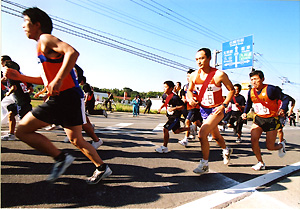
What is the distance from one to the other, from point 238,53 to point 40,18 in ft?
58.6

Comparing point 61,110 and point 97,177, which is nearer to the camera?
point 61,110

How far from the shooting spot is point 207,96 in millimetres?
3178

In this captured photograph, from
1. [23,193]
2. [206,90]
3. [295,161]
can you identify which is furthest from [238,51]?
[23,193]

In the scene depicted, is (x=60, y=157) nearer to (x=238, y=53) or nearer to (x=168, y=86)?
(x=168, y=86)

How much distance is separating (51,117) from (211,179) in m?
2.45

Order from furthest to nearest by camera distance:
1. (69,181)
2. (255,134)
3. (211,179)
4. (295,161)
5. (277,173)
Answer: (295,161) → (255,134) → (277,173) → (211,179) → (69,181)

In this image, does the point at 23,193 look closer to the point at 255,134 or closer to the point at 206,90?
the point at 206,90

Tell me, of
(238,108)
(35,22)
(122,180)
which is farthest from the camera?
(238,108)

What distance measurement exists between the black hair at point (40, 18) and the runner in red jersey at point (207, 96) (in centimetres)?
227

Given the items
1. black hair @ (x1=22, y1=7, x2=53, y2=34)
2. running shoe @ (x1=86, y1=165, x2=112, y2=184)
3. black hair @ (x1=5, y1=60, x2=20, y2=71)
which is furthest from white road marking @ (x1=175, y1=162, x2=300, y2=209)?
black hair @ (x1=5, y1=60, x2=20, y2=71)

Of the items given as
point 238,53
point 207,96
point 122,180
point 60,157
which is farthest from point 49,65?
point 238,53

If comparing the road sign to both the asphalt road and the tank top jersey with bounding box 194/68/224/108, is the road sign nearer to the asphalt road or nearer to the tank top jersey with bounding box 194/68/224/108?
the asphalt road

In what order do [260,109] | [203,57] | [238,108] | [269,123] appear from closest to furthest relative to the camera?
[203,57] → [269,123] → [260,109] → [238,108]

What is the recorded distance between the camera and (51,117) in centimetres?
220
